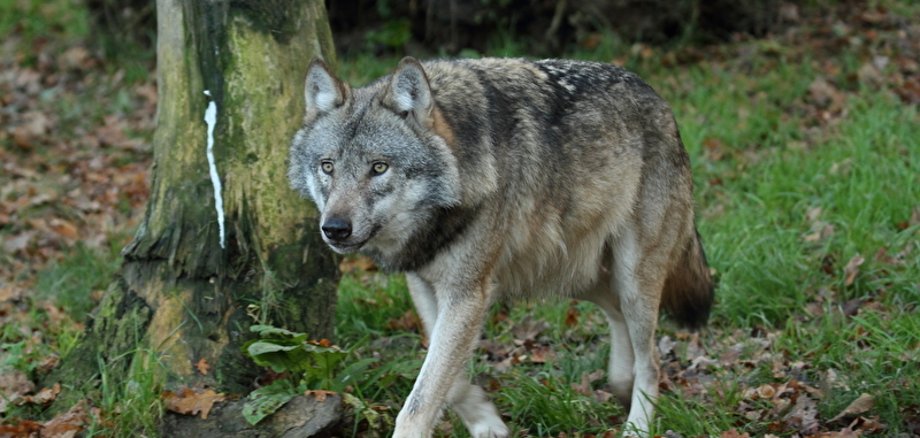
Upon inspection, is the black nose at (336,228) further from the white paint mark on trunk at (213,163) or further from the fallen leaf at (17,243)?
the fallen leaf at (17,243)

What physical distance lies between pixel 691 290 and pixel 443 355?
1679 millimetres

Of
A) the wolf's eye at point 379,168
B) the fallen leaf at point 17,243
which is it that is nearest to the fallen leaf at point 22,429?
the wolf's eye at point 379,168

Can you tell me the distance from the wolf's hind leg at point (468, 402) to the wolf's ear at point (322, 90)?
2.76 feet

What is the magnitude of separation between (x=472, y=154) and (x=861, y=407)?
2.00 metres

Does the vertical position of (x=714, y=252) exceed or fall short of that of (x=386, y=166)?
it falls short

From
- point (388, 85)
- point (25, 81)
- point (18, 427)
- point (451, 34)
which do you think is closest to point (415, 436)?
point (388, 85)

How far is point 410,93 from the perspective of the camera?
14.6 feet

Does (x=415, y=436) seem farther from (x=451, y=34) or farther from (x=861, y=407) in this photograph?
(x=451, y=34)

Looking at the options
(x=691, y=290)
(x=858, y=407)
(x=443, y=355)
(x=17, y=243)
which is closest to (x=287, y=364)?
(x=443, y=355)

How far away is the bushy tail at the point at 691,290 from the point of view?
5.53 m

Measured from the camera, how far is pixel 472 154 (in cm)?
452

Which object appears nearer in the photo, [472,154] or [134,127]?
[472,154]

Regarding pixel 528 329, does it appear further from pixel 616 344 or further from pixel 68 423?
pixel 68 423

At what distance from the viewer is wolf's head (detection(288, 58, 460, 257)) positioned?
4.32 metres
